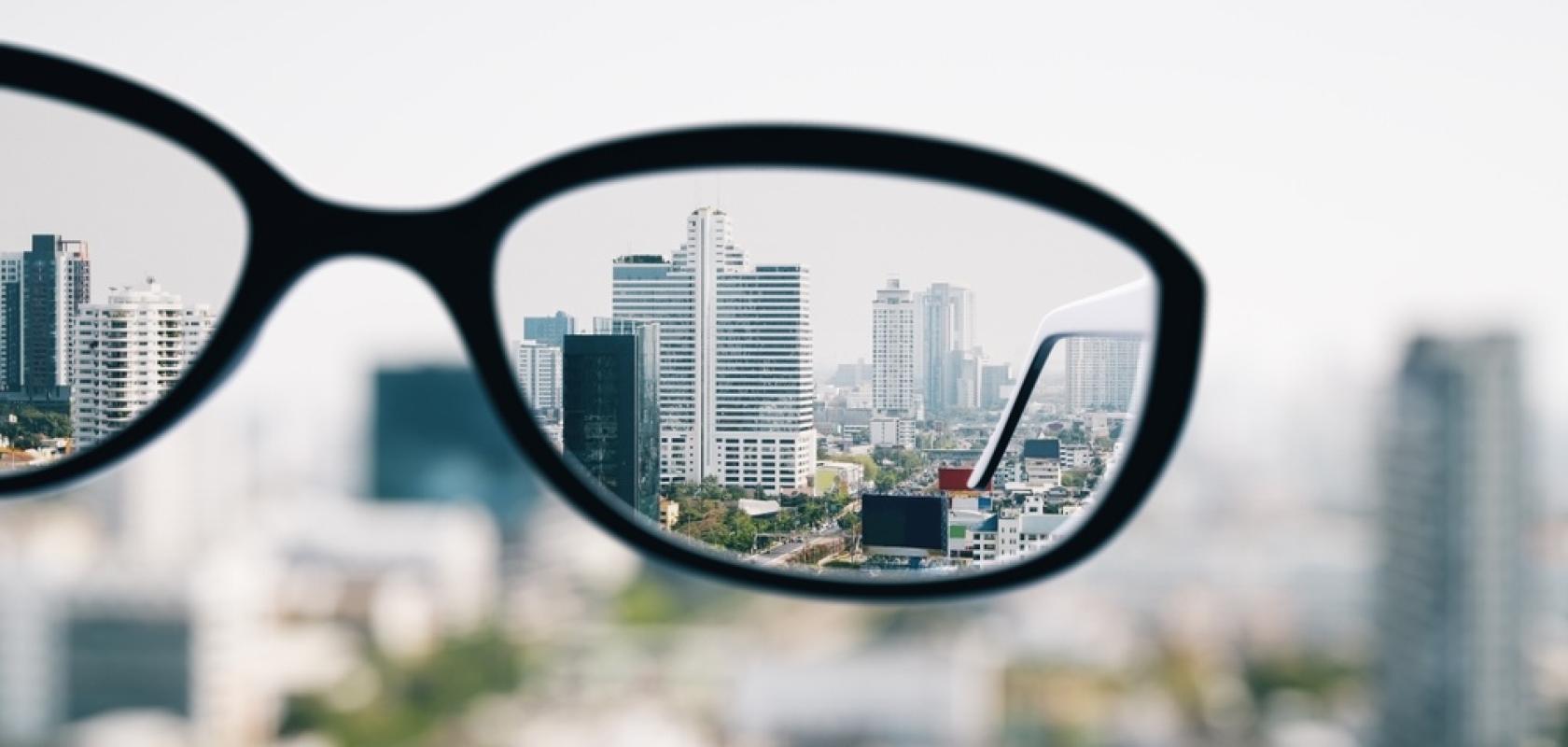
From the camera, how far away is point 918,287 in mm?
368

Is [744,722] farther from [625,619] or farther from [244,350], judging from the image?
[244,350]

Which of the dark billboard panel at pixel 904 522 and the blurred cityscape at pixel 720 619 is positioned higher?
the dark billboard panel at pixel 904 522

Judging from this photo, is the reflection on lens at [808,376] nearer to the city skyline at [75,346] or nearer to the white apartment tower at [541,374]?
the white apartment tower at [541,374]

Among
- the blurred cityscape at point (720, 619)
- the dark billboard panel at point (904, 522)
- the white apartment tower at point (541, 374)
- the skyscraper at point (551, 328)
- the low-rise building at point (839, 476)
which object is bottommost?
the blurred cityscape at point (720, 619)

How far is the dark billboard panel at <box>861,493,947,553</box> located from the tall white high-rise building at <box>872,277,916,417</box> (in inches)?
1.4

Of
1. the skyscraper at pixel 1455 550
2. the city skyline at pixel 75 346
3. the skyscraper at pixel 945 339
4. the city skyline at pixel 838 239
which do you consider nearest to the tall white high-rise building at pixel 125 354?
the city skyline at pixel 75 346

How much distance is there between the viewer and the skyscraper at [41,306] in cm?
40

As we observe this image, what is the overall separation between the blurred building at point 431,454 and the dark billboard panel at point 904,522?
0.41 feet

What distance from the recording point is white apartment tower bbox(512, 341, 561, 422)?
301 millimetres

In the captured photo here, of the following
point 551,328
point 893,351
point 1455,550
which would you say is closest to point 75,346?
point 551,328

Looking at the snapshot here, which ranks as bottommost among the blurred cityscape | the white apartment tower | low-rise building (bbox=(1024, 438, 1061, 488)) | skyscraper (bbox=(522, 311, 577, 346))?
the blurred cityscape

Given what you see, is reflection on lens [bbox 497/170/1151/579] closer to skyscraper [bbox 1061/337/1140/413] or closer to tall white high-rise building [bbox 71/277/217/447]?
skyscraper [bbox 1061/337/1140/413]

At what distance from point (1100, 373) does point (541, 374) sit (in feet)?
0.56

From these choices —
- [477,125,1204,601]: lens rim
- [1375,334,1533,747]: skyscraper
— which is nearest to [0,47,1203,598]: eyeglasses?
[477,125,1204,601]: lens rim
